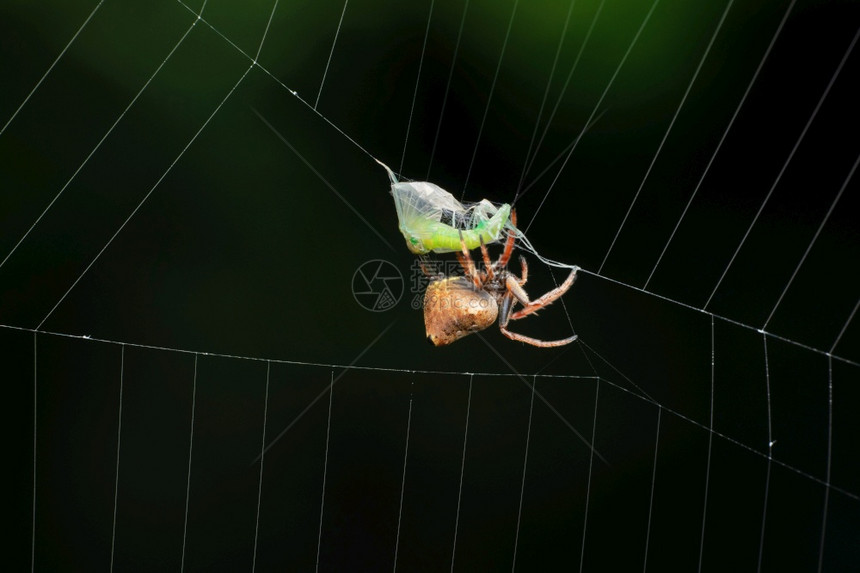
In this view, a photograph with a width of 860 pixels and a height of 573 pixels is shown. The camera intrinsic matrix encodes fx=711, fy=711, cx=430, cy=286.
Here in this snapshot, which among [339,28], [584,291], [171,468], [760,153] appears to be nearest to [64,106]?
[339,28]

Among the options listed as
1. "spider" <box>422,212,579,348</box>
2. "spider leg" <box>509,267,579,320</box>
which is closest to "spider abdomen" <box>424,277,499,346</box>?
"spider" <box>422,212,579,348</box>

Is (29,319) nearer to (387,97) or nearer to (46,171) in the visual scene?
(46,171)

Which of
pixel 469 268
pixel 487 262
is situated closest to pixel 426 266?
pixel 469 268

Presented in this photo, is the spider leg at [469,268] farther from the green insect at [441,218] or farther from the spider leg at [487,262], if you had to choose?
the green insect at [441,218]

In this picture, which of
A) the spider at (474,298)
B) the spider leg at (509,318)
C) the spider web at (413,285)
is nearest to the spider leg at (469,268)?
the spider at (474,298)

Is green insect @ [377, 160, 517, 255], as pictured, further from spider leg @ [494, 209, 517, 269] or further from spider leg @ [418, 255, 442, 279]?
spider leg @ [418, 255, 442, 279]
